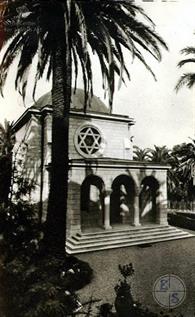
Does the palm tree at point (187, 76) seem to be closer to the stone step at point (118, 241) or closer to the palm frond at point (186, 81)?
the palm frond at point (186, 81)

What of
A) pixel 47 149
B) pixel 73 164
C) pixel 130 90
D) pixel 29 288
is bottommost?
pixel 29 288

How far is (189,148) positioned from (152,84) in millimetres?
7865

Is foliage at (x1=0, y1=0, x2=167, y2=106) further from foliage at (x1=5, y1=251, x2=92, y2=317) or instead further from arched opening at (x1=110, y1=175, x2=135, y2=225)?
arched opening at (x1=110, y1=175, x2=135, y2=225)

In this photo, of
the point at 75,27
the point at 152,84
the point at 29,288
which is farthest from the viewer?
the point at 152,84

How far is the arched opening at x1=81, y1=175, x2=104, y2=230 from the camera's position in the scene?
13000 mm

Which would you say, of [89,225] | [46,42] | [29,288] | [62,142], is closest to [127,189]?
[89,225]

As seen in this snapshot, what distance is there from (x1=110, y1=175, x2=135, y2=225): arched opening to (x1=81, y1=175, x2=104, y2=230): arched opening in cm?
107

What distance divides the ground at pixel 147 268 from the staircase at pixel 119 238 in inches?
11.8

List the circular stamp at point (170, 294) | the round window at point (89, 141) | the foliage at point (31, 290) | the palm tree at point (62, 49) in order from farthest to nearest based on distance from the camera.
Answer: the round window at point (89, 141) → the palm tree at point (62, 49) → the circular stamp at point (170, 294) → the foliage at point (31, 290)

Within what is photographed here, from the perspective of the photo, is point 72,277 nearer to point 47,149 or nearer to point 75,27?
point 75,27

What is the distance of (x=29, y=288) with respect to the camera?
12.9ft

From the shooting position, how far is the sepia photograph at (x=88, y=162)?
4.83 metres

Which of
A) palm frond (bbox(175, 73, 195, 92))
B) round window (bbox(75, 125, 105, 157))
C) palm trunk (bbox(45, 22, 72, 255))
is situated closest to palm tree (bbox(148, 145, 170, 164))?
round window (bbox(75, 125, 105, 157))

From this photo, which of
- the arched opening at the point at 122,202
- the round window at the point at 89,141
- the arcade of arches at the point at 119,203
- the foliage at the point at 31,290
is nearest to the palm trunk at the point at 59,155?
the foliage at the point at 31,290
